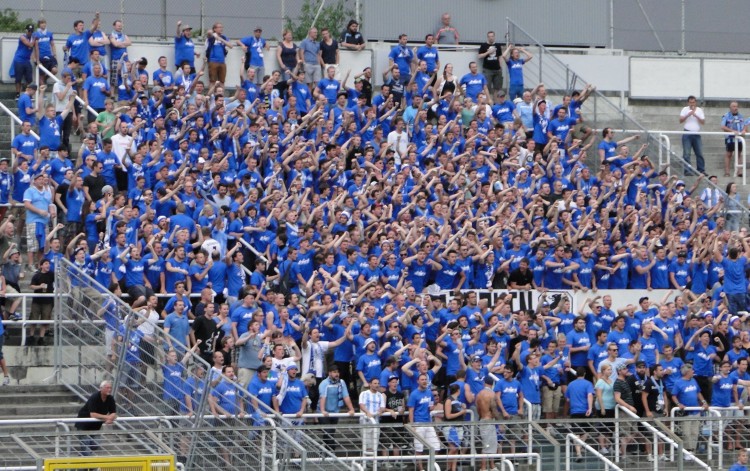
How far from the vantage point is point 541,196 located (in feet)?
94.2

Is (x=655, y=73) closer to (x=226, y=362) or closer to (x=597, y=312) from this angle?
(x=597, y=312)

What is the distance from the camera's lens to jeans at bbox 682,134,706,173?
32438mm

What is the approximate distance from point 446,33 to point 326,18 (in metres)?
13.3

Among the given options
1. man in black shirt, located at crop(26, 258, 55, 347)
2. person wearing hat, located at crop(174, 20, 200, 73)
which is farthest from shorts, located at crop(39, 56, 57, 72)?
man in black shirt, located at crop(26, 258, 55, 347)

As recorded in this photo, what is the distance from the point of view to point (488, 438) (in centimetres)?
2112

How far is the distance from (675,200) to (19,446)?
15.4 meters

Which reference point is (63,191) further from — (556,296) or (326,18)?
(326,18)

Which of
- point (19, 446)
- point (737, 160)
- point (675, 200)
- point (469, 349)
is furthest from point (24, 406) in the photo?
point (737, 160)

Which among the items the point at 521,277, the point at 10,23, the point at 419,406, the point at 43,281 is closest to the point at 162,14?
the point at 521,277

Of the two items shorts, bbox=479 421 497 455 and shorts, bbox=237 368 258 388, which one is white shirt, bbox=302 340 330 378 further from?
shorts, bbox=479 421 497 455

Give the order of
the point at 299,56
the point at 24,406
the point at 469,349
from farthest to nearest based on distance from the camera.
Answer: the point at 299,56 → the point at 469,349 → the point at 24,406

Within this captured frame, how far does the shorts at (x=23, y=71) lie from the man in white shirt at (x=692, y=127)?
12849 mm

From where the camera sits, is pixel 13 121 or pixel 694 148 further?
pixel 694 148

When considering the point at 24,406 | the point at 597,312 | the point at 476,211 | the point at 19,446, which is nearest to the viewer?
the point at 19,446
